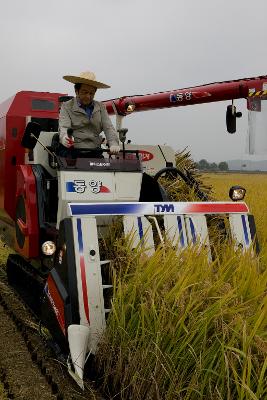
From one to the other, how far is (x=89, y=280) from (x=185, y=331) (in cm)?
81

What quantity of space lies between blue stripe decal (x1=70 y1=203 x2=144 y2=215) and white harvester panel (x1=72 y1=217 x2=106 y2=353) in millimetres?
63

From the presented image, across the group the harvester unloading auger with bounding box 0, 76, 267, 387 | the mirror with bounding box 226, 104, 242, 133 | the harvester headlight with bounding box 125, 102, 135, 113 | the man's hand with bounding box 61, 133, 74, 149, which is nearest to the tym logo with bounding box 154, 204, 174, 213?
the harvester unloading auger with bounding box 0, 76, 267, 387

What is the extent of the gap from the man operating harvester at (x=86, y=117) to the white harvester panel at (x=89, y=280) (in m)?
1.59

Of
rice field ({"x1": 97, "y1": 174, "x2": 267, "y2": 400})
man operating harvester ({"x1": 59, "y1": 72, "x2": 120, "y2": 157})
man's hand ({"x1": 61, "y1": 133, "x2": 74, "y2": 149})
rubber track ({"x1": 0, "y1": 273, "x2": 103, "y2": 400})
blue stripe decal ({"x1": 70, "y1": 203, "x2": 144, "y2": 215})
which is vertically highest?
man operating harvester ({"x1": 59, "y1": 72, "x2": 120, "y2": 157})

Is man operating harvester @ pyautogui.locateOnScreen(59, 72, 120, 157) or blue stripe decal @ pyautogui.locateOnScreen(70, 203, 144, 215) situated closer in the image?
blue stripe decal @ pyautogui.locateOnScreen(70, 203, 144, 215)

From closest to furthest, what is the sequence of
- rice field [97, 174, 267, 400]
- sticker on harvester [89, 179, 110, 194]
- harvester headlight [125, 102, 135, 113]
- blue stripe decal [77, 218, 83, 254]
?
1. rice field [97, 174, 267, 400]
2. blue stripe decal [77, 218, 83, 254]
3. sticker on harvester [89, 179, 110, 194]
4. harvester headlight [125, 102, 135, 113]

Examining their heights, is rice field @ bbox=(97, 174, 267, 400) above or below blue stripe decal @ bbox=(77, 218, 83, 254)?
below

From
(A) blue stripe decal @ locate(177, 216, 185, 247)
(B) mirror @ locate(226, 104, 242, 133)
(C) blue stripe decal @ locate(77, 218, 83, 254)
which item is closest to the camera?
(C) blue stripe decal @ locate(77, 218, 83, 254)

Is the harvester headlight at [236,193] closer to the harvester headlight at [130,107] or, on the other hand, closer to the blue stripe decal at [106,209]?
the blue stripe decal at [106,209]

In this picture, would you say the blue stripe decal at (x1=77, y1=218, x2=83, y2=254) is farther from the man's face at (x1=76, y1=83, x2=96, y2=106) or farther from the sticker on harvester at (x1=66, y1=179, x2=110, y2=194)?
the man's face at (x1=76, y1=83, x2=96, y2=106)

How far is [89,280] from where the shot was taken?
3086mm

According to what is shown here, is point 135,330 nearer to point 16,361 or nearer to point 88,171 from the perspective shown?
point 16,361

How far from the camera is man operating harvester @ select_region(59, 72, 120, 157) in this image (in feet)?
15.9

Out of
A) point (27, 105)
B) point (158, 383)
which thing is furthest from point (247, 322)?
point (27, 105)
